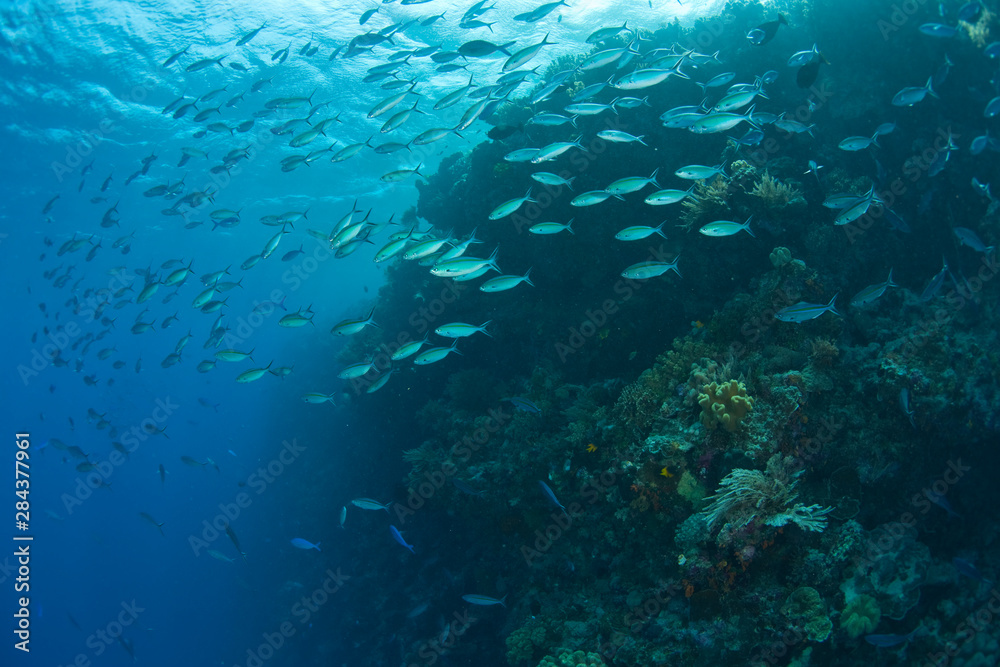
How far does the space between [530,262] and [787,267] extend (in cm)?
564

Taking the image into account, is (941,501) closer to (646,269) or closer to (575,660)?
(646,269)

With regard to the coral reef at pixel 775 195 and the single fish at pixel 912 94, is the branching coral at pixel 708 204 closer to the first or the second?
the coral reef at pixel 775 195

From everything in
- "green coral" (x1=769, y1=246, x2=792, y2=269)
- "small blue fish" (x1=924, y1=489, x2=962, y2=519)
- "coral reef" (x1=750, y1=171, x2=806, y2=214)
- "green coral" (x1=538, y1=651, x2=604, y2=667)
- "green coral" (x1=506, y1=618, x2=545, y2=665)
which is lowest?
"green coral" (x1=506, y1=618, x2=545, y2=665)

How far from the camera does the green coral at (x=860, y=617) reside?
4.05 m

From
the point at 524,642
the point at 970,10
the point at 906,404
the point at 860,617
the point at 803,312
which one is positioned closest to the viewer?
the point at 860,617

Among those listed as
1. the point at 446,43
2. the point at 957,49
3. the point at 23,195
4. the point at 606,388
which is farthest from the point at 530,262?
the point at 23,195

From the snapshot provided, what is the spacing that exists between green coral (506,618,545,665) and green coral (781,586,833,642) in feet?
11.5

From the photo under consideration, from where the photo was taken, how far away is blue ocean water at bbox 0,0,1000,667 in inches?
191

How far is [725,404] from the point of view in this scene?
17.5 ft

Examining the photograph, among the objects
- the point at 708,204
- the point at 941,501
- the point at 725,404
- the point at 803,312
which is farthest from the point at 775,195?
the point at 941,501

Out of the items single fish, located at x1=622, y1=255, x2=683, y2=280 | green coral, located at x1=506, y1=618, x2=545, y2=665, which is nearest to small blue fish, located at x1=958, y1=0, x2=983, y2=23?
single fish, located at x1=622, y1=255, x2=683, y2=280

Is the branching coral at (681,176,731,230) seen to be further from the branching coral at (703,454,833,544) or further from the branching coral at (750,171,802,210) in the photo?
the branching coral at (703,454,833,544)

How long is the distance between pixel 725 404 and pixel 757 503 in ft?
4.09

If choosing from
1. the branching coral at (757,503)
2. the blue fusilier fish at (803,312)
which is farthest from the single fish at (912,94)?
the branching coral at (757,503)
